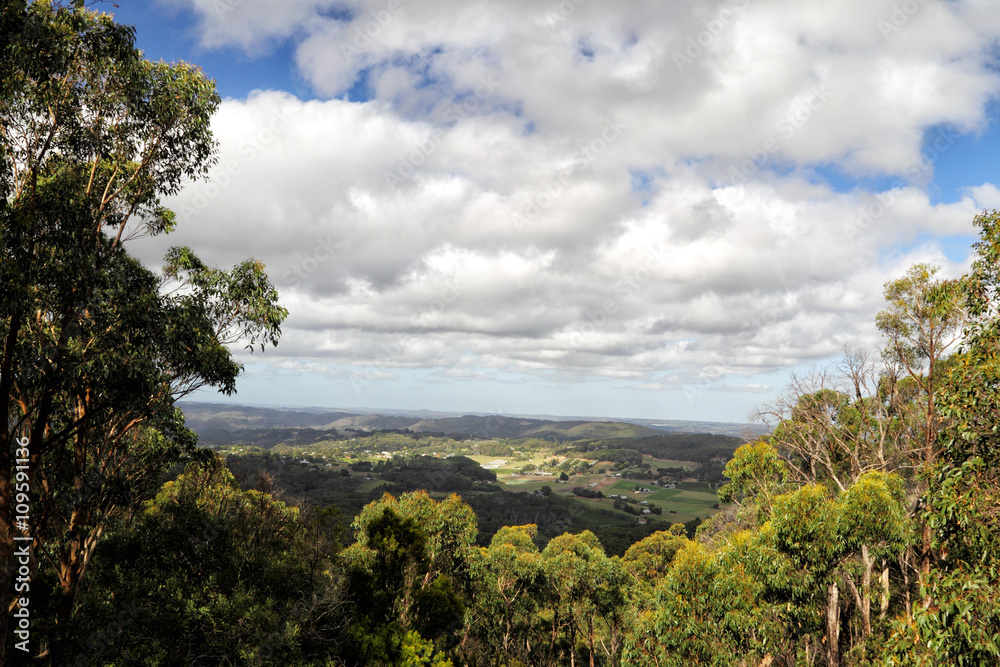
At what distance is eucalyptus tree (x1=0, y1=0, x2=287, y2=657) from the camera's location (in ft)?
24.6

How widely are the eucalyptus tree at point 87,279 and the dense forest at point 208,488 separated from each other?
2.0 inches

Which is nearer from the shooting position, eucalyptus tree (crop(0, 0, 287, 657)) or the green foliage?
eucalyptus tree (crop(0, 0, 287, 657))

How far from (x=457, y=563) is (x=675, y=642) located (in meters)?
19.1

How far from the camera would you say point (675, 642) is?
1322 centimetres

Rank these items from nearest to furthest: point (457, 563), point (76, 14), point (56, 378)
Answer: point (76, 14) < point (56, 378) < point (457, 563)

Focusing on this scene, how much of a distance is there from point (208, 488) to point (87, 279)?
18065 mm

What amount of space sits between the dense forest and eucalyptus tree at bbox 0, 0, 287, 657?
5 centimetres

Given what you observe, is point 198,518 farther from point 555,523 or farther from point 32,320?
point 555,523

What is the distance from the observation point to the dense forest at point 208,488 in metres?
7.38

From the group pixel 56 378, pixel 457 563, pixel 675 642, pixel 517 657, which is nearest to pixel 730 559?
pixel 675 642
